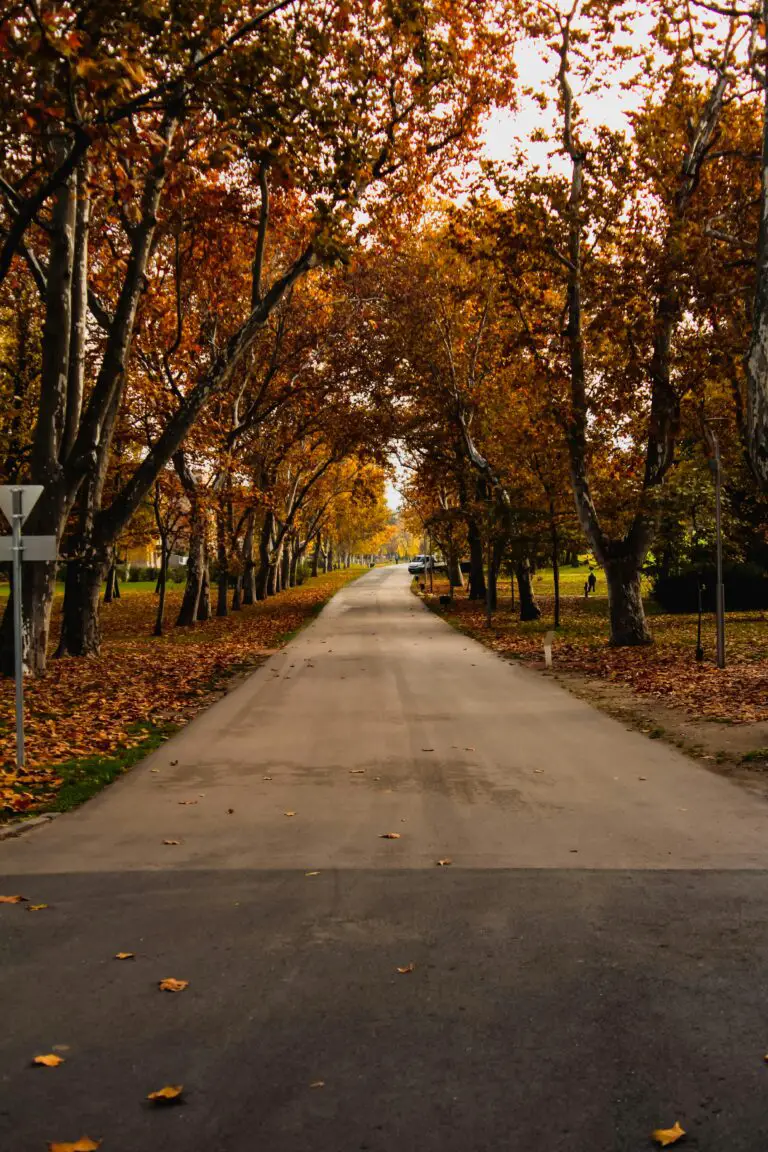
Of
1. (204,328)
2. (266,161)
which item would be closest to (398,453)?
(204,328)

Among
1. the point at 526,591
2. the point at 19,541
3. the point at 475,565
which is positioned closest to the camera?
the point at 19,541

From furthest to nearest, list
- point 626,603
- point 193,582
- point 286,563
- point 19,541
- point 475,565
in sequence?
point 286,563, point 475,565, point 193,582, point 626,603, point 19,541

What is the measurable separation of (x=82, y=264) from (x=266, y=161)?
21.7ft

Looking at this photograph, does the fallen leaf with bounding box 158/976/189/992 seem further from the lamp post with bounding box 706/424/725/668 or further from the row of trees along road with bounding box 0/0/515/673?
the lamp post with bounding box 706/424/725/668

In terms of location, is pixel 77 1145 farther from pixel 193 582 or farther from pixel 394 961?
pixel 193 582

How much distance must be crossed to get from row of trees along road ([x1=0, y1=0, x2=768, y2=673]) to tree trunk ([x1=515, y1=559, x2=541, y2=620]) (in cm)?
19

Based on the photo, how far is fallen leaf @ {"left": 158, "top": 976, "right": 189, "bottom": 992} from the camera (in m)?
4.20

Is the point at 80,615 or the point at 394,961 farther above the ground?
the point at 80,615

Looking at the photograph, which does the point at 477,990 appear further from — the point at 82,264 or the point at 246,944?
the point at 82,264

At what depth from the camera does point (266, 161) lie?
1030 cm

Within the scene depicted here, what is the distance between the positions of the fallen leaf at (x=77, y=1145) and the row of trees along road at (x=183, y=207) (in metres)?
7.16

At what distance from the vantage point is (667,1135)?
3047 millimetres

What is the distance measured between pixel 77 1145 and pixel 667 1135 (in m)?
1.80

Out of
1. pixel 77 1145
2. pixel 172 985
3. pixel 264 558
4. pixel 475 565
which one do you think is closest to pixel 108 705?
pixel 172 985
